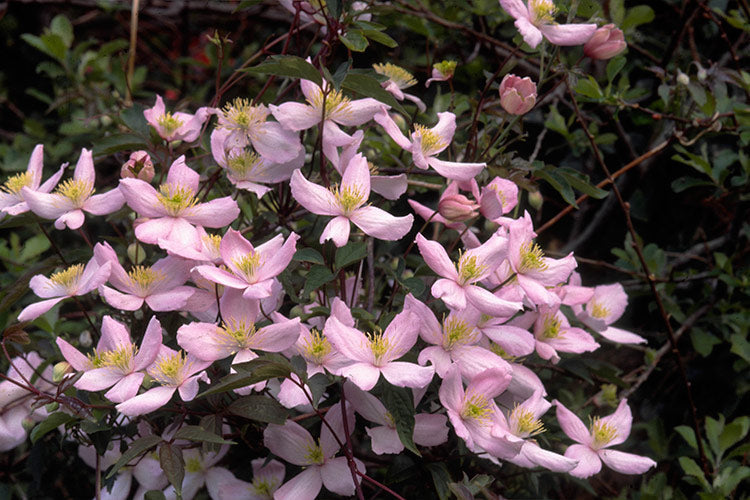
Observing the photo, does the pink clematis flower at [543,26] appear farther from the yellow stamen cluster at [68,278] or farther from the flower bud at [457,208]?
the yellow stamen cluster at [68,278]

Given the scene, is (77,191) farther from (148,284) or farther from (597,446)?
(597,446)

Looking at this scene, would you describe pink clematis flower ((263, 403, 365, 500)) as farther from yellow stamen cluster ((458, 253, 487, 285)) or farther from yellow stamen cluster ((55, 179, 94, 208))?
yellow stamen cluster ((55, 179, 94, 208))

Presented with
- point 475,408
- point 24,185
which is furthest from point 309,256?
point 24,185

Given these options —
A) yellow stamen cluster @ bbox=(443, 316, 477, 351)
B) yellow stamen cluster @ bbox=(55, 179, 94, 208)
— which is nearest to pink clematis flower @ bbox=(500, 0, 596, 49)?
yellow stamen cluster @ bbox=(443, 316, 477, 351)

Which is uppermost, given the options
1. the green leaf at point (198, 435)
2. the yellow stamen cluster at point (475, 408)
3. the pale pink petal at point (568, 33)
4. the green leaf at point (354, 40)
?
the green leaf at point (354, 40)

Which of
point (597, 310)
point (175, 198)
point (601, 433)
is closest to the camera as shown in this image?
point (175, 198)

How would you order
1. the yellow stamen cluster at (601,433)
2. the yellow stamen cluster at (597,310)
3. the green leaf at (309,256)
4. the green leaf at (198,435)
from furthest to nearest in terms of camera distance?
1. the yellow stamen cluster at (597,310)
2. the yellow stamen cluster at (601,433)
3. the green leaf at (309,256)
4. the green leaf at (198,435)

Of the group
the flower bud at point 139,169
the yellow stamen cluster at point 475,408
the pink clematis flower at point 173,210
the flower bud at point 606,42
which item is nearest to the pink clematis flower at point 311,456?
the yellow stamen cluster at point 475,408
